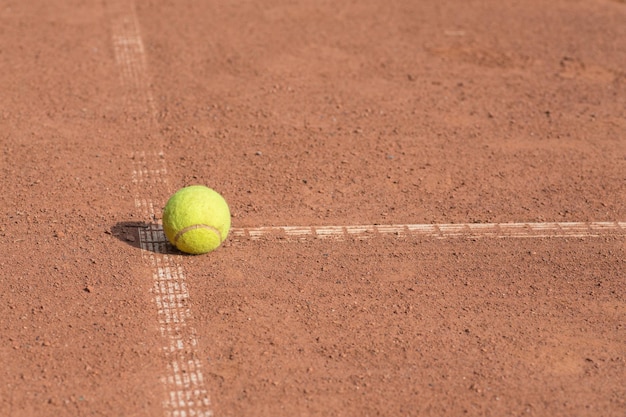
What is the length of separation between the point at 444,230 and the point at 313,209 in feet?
4.09

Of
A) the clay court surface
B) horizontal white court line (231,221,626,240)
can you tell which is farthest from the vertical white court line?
horizontal white court line (231,221,626,240)

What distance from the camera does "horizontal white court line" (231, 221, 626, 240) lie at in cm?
790

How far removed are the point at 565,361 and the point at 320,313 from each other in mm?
1918

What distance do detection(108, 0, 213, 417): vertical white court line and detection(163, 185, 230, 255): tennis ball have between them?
25 cm

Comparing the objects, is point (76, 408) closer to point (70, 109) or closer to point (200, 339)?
point (200, 339)

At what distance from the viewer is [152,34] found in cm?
1150

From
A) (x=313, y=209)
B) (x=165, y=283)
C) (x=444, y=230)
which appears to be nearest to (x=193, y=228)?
(x=165, y=283)

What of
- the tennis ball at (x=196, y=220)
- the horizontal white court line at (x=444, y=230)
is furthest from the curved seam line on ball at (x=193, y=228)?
the horizontal white court line at (x=444, y=230)

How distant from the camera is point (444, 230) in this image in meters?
8.11

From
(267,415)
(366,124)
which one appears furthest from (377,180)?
(267,415)

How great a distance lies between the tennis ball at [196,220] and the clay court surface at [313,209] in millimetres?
240

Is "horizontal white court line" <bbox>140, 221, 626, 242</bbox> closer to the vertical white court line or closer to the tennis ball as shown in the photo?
the vertical white court line

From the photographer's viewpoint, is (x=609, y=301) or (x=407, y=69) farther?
(x=407, y=69)

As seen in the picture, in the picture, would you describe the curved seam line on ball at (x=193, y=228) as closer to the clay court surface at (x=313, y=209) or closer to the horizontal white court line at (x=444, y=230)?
the clay court surface at (x=313, y=209)
